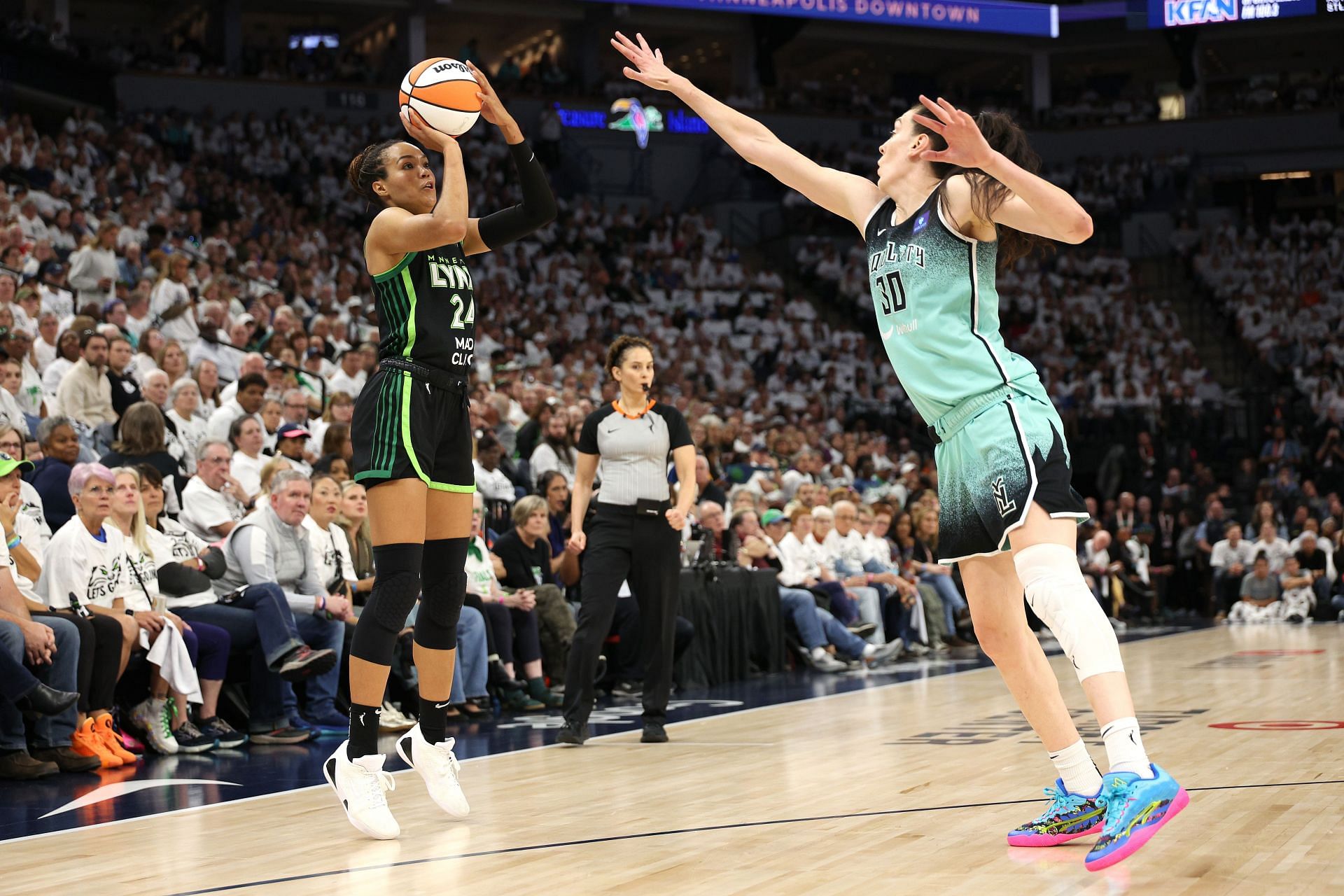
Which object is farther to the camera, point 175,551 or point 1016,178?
point 175,551

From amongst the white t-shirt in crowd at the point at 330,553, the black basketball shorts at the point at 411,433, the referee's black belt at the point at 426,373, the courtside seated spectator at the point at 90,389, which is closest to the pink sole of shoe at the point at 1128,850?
the black basketball shorts at the point at 411,433

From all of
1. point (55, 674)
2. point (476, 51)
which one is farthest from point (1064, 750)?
point (476, 51)

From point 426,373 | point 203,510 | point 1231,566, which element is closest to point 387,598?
point 426,373

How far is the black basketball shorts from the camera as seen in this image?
437cm

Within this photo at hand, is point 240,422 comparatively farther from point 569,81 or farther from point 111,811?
point 569,81

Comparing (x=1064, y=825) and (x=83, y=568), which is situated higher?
(x=83, y=568)

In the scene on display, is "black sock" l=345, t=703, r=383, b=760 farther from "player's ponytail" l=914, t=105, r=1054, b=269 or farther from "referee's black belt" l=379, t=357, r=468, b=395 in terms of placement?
"player's ponytail" l=914, t=105, r=1054, b=269

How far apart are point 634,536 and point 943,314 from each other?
3.42 m

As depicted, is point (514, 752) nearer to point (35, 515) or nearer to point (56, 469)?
point (35, 515)

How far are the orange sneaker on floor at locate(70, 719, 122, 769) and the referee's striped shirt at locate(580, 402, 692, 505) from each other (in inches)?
97.5

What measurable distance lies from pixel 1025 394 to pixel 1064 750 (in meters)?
0.95

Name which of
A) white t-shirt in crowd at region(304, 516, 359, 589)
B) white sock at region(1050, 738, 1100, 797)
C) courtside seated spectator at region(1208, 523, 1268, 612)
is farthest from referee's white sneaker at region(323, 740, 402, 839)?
courtside seated spectator at region(1208, 523, 1268, 612)

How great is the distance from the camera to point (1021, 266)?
2591 centimetres

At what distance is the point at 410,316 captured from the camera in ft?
14.8
